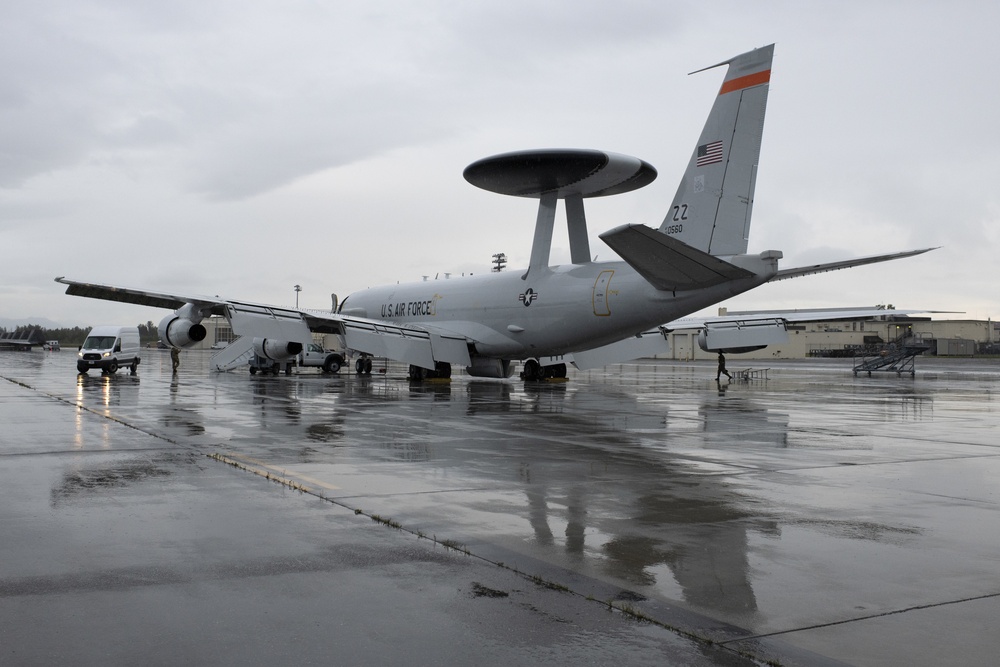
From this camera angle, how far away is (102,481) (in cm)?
888

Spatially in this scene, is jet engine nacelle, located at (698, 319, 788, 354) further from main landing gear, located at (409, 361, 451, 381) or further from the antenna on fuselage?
main landing gear, located at (409, 361, 451, 381)

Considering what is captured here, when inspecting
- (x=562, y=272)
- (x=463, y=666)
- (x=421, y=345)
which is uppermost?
(x=562, y=272)

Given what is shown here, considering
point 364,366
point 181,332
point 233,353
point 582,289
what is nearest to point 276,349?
point 364,366

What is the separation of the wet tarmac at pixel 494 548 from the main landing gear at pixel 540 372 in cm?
1893

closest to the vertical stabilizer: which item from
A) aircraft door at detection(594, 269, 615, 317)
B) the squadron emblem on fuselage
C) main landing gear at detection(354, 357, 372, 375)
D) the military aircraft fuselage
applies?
the military aircraft fuselage

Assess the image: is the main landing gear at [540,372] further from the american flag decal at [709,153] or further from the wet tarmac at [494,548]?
the wet tarmac at [494,548]

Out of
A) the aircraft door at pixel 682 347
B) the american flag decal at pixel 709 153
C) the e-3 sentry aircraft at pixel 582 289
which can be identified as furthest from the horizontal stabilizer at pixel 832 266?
the aircraft door at pixel 682 347

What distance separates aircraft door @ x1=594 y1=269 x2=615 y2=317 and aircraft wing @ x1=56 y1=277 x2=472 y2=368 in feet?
22.8

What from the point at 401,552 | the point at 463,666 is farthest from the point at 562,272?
the point at 463,666

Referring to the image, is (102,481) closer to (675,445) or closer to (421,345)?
(675,445)

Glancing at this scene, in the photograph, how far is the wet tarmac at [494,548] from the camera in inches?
171

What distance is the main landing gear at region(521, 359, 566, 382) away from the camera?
33.1m

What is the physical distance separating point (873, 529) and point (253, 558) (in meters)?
4.79

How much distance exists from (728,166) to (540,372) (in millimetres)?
14271
